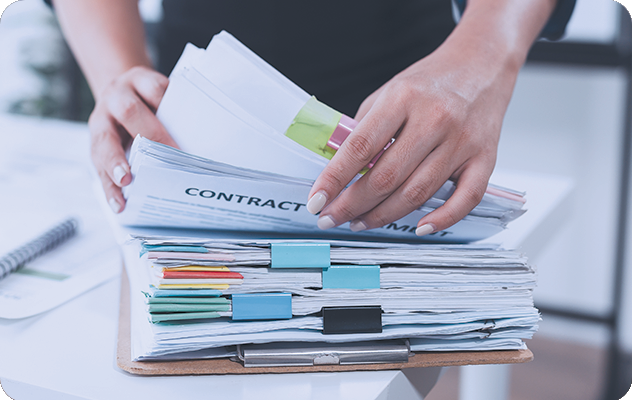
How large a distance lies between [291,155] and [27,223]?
1.57ft

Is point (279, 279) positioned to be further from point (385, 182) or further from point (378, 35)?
point (378, 35)

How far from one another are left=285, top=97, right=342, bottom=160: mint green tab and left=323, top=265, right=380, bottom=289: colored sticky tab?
0.33ft

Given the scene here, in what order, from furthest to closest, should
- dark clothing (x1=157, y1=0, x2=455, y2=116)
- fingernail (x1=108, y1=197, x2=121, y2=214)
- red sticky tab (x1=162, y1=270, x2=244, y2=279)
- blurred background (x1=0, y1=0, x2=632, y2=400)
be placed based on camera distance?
blurred background (x1=0, y1=0, x2=632, y2=400)
dark clothing (x1=157, y1=0, x2=455, y2=116)
fingernail (x1=108, y1=197, x2=121, y2=214)
red sticky tab (x1=162, y1=270, x2=244, y2=279)

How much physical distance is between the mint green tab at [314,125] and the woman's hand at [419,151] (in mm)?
24

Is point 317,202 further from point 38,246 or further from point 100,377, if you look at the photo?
point 38,246

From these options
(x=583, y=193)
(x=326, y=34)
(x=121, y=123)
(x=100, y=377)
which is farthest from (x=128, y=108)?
(x=583, y=193)

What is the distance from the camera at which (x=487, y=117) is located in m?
0.50

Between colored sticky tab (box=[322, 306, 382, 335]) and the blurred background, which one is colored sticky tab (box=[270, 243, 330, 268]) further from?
the blurred background

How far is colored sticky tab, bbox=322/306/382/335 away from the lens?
0.44 metres

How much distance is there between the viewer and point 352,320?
445 mm

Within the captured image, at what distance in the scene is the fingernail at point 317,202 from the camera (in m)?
0.43

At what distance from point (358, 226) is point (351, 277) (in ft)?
0.19

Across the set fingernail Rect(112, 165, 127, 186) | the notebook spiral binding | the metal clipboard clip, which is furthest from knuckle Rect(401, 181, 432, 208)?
the notebook spiral binding

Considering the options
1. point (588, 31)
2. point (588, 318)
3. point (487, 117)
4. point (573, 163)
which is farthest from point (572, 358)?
point (487, 117)
